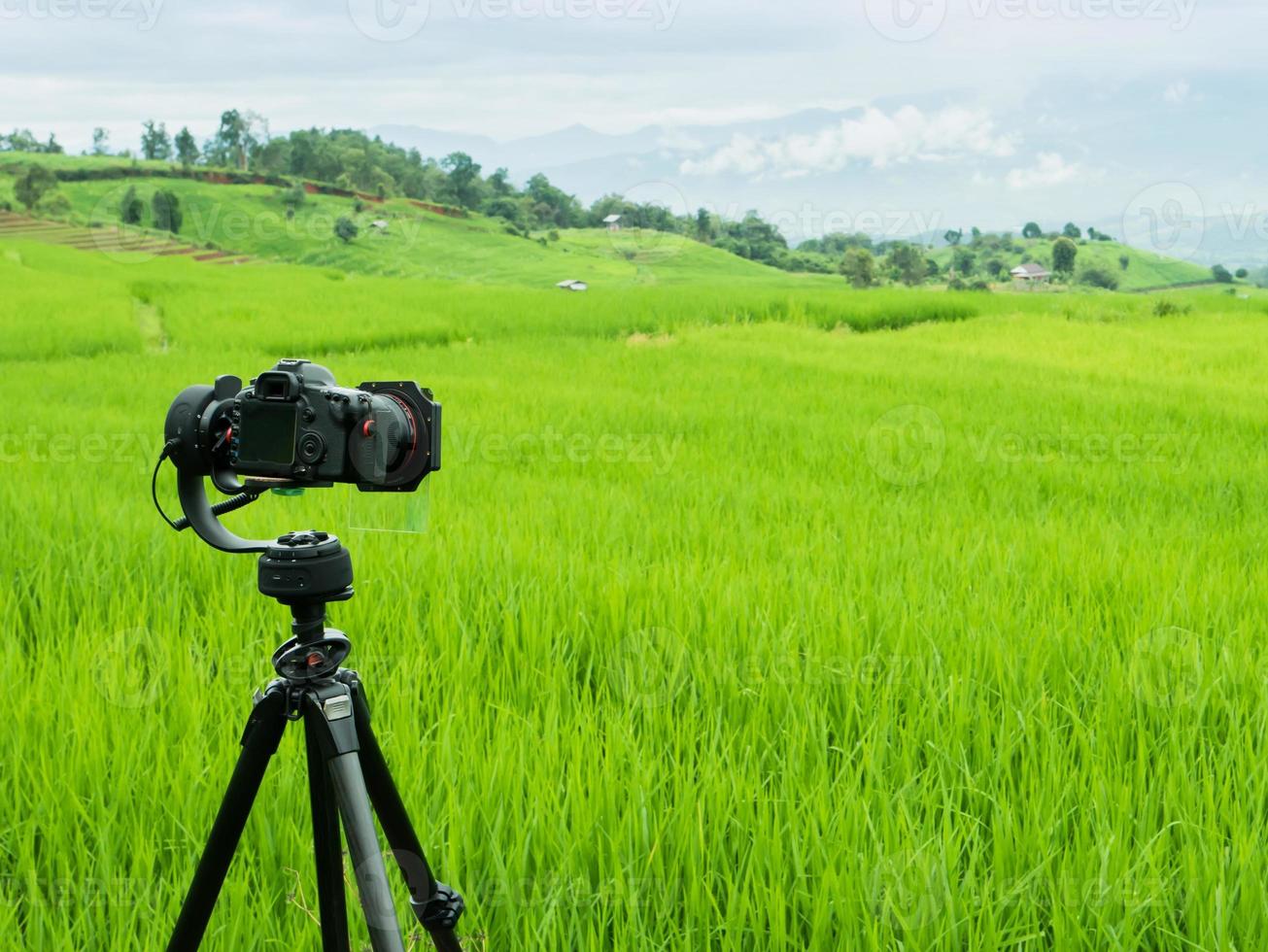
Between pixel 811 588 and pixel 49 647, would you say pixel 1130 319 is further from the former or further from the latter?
pixel 49 647

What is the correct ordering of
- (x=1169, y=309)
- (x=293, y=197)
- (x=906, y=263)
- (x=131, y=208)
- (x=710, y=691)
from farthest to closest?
(x=131, y=208), (x=293, y=197), (x=906, y=263), (x=1169, y=309), (x=710, y=691)

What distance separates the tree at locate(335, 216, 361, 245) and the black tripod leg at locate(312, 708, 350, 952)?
189 feet

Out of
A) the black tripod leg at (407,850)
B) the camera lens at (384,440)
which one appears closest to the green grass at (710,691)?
the camera lens at (384,440)

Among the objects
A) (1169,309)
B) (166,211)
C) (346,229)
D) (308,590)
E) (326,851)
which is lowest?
(326,851)

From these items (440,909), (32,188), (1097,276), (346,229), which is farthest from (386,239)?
(440,909)

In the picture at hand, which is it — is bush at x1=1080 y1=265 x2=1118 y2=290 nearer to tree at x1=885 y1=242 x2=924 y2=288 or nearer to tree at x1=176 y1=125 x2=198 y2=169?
tree at x1=885 y1=242 x2=924 y2=288

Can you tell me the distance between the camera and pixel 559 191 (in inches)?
2822

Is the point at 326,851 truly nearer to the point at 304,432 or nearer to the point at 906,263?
the point at 304,432

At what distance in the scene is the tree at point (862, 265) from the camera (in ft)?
143

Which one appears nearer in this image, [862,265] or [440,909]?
[440,909]

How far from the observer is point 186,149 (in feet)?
242

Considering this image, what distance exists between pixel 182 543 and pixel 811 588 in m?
2.64

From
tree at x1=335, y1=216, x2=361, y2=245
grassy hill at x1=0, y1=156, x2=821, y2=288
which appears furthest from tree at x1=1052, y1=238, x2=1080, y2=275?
tree at x1=335, y1=216, x2=361, y2=245

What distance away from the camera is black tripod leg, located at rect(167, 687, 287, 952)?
3.98ft
